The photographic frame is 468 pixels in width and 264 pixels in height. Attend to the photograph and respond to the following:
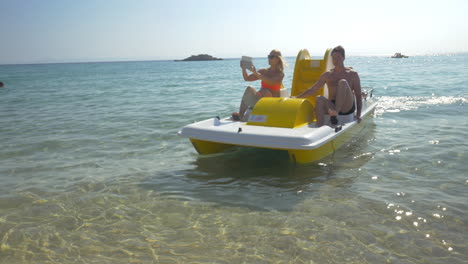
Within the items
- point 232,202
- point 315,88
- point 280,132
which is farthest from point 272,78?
point 232,202

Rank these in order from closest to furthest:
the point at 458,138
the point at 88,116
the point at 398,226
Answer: the point at 398,226, the point at 458,138, the point at 88,116

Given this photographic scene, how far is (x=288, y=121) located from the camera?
526cm

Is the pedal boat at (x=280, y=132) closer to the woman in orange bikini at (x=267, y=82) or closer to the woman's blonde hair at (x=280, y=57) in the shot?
the woman in orange bikini at (x=267, y=82)

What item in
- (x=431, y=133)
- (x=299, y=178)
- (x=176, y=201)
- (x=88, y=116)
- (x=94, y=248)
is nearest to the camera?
(x=94, y=248)

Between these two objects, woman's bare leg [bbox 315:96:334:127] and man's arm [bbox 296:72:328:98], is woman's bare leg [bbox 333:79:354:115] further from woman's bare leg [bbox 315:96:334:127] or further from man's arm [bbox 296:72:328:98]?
man's arm [bbox 296:72:328:98]

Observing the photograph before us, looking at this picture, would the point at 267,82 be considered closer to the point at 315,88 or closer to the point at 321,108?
the point at 315,88

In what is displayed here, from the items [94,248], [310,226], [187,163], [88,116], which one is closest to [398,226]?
[310,226]

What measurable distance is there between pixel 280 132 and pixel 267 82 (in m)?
1.69

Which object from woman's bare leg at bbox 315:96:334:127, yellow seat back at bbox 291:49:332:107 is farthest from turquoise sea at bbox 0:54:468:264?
yellow seat back at bbox 291:49:332:107

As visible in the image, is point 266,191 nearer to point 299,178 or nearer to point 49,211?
point 299,178

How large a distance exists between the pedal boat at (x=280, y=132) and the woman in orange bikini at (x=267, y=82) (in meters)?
0.40

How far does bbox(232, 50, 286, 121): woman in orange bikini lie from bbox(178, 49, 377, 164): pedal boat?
403 millimetres

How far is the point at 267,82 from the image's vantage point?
6.36m

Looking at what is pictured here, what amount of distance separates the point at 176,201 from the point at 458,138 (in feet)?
17.5
